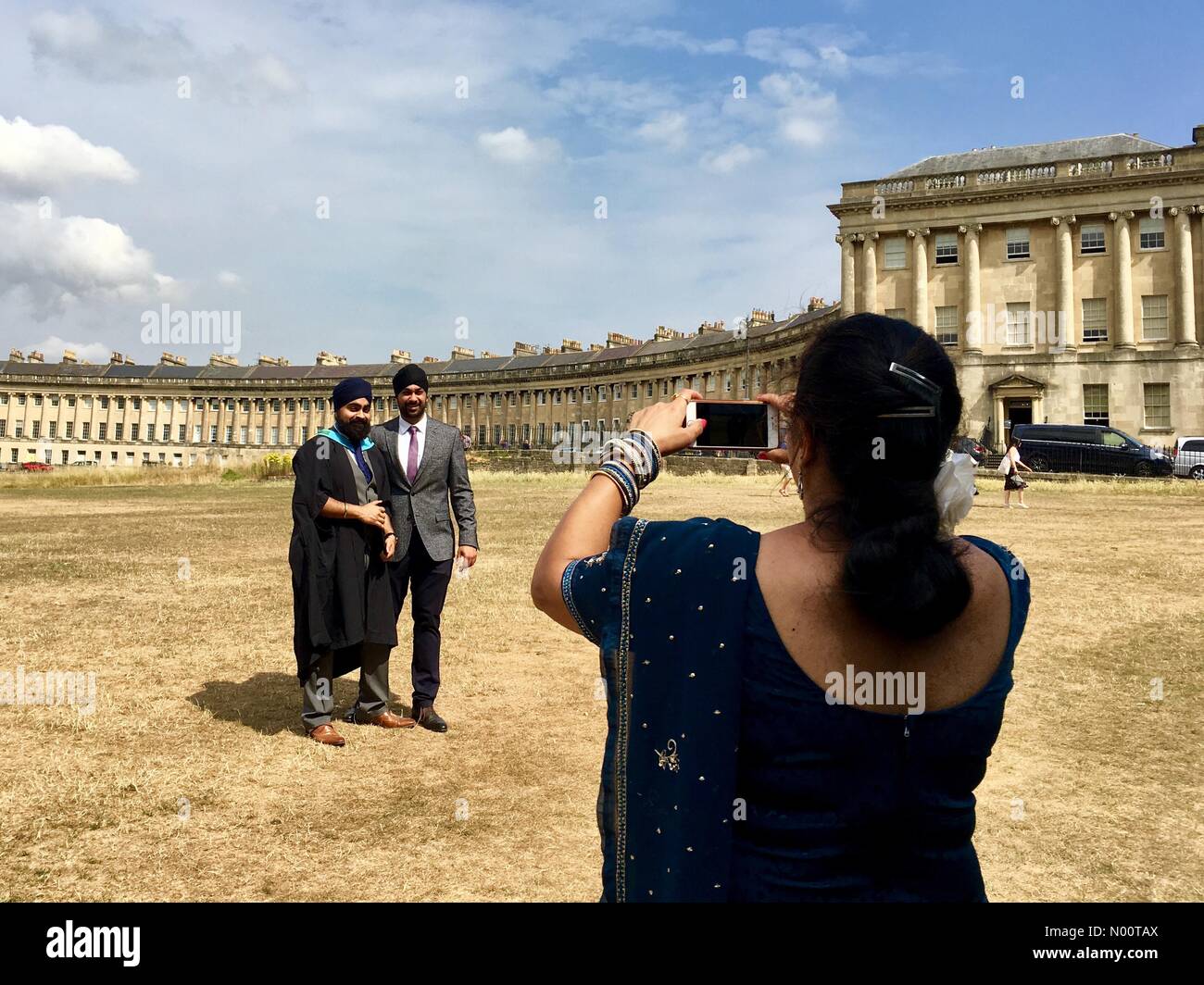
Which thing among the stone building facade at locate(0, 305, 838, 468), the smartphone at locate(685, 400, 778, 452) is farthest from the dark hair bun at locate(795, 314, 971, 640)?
the stone building facade at locate(0, 305, 838, 468)

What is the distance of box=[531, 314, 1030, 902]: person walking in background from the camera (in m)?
1.56

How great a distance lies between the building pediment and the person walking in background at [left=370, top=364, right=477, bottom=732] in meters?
49.2

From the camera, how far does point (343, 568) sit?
21.1ft

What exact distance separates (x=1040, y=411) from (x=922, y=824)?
53.8 m

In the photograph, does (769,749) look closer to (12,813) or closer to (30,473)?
(12,813)

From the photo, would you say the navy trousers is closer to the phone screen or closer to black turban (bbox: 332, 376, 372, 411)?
black turban (bbox: 332, 376, 372, 411)

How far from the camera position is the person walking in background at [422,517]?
6.70 metres

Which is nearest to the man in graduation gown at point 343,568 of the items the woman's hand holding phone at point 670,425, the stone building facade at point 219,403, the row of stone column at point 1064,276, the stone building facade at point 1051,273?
the woman's hand holding phone at point 670,425

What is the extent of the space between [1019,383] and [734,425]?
2077 inches

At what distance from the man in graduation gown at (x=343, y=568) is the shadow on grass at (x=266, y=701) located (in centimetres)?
37

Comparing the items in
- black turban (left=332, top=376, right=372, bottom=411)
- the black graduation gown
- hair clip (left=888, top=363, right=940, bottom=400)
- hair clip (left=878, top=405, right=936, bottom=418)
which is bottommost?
the black graduation gown

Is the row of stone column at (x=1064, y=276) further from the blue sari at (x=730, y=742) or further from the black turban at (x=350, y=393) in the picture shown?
the blue sari at (x=730, y=742)
